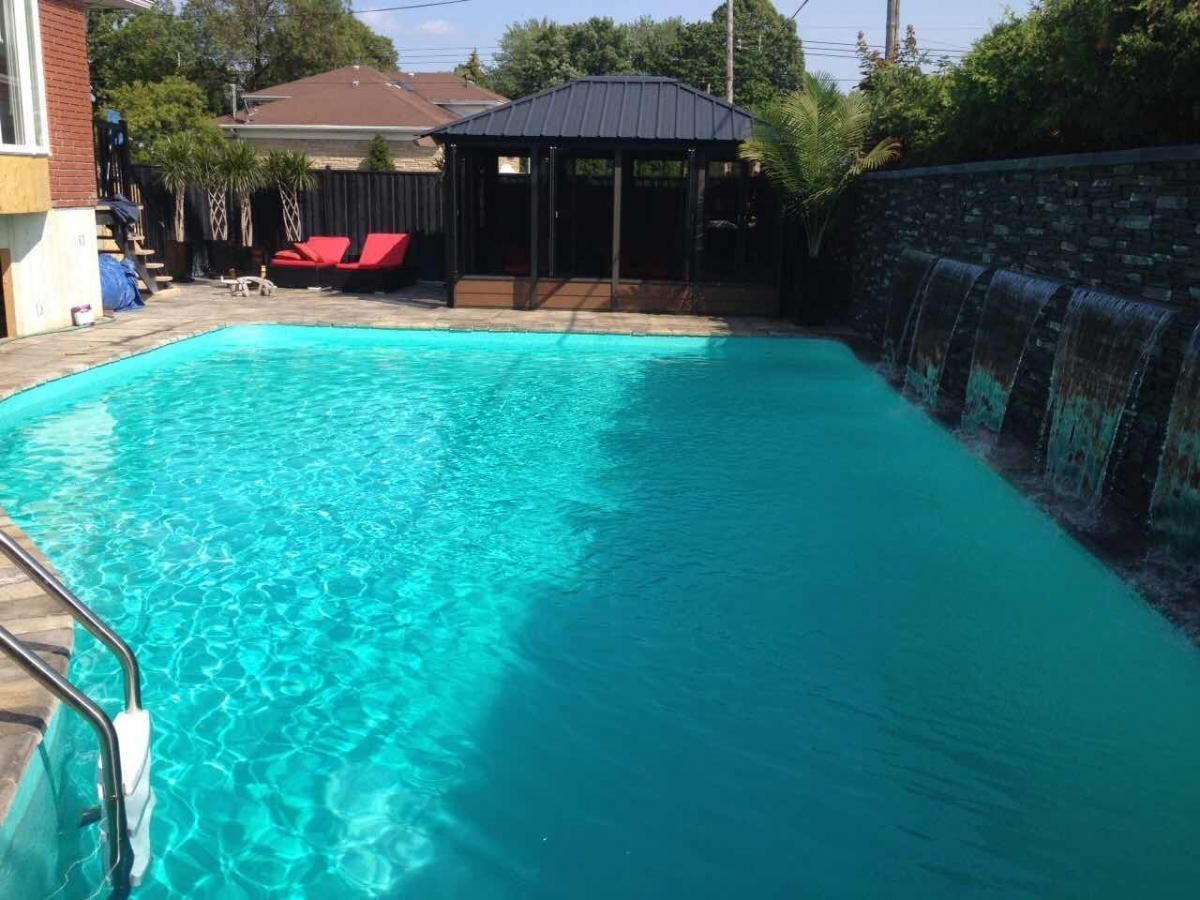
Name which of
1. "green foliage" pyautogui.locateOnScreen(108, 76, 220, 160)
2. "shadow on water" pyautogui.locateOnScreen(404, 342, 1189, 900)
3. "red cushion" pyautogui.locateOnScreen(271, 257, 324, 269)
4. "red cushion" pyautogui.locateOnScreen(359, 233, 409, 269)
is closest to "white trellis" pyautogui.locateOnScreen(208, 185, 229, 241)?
"red cushion" pyautogui.locateOnScreen(271, 257, 324, 269)

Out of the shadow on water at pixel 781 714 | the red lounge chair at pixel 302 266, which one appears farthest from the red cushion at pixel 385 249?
the shadow on water at pixel 781 714

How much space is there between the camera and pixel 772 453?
854 centimetres

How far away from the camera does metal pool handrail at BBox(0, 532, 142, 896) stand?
2.71 meters

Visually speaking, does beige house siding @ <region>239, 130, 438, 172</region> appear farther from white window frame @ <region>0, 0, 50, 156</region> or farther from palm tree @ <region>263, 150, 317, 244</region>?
white window frame @ <region>0, 0, 50, 156</region>

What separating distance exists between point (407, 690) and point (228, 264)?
50.6ft

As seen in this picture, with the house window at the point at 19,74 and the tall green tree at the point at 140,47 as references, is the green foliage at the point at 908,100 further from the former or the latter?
the tall green tree at the point at 140,47

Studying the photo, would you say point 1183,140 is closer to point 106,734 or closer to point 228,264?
point 106,734

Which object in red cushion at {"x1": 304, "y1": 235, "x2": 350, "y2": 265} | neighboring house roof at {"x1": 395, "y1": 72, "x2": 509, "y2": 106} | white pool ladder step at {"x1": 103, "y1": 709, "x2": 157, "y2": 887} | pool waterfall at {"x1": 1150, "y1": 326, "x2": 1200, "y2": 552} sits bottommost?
white pool ladder step at {"x1": 103, "y1": 709, "x2": 157, "y2": 887}

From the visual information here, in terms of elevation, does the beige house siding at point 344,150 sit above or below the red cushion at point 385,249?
above

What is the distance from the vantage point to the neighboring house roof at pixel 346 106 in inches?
1083

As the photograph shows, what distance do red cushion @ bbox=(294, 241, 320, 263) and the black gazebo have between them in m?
2.72

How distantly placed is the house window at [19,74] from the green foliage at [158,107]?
2324cm

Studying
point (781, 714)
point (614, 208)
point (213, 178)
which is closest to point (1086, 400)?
point (781, 714)

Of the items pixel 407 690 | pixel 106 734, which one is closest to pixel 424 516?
pixel 407 690
